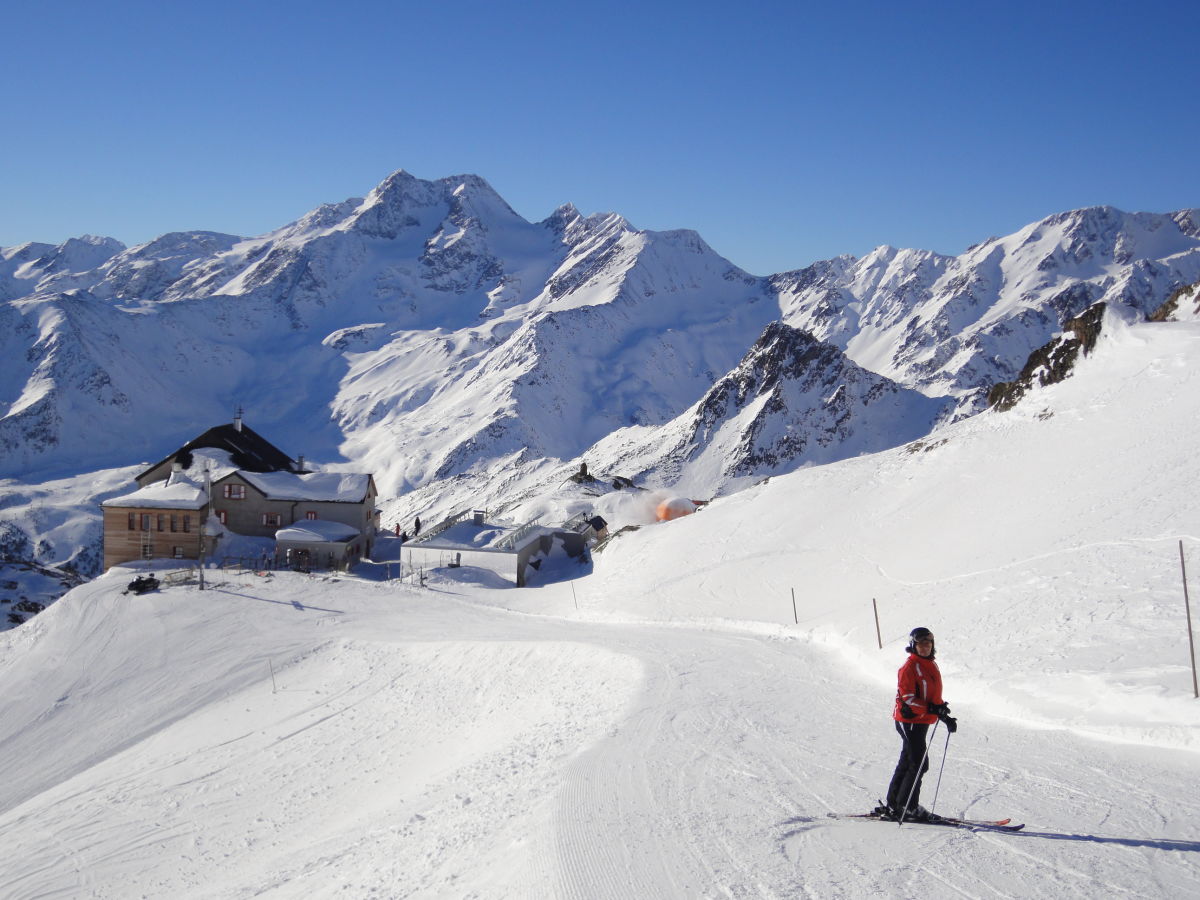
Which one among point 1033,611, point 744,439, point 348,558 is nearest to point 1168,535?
point 1033,611

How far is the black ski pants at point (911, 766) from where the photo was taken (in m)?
9.40

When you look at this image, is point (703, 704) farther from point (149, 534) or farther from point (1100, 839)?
point (149, 534)

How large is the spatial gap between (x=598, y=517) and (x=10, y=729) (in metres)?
41.4

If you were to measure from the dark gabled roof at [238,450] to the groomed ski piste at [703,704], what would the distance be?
1844 centimetres

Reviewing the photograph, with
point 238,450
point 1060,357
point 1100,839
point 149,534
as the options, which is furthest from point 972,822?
point 238,450

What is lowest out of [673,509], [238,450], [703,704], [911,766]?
[703,704]

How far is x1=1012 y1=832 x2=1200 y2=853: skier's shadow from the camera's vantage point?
28.2 feet

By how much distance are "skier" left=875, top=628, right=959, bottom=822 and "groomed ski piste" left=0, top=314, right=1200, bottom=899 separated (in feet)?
1.20

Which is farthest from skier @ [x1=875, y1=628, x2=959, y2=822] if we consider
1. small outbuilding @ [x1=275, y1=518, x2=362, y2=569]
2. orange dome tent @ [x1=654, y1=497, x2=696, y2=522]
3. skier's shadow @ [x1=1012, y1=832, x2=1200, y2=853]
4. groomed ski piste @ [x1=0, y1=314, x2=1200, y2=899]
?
orange dome tent @ [x1=654, y1=497, x2=696, y2=522]

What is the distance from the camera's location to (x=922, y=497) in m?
34.1

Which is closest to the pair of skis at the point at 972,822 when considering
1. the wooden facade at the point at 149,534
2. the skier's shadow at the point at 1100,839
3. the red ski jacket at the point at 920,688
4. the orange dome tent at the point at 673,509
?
the skier's shadow at the point at 1100,839

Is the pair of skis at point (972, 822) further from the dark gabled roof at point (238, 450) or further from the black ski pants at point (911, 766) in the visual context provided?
the dark gabled roof at point (238, 450)

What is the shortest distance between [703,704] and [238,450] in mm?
57446

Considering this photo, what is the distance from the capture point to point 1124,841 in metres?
8.80
